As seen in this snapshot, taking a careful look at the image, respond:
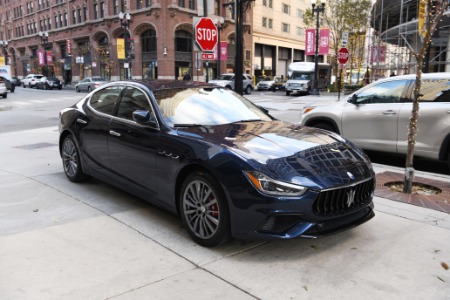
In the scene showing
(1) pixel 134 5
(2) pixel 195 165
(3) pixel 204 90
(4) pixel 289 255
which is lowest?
(4) pixel 289 255

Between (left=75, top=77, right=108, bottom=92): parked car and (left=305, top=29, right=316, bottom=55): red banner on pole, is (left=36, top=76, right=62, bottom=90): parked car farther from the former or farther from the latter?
(left=305, top=29, right=316, bottom=55): red banner on pole

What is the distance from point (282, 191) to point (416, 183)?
11.9ft

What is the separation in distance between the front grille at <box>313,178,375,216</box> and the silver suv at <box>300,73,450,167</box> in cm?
340

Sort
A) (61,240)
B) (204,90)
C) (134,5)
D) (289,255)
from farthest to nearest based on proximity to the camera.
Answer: (134,5), (204,90), (61,240), (289,255)

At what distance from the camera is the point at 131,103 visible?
195 inches

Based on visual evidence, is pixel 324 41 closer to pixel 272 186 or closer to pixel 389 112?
pixel 389 112

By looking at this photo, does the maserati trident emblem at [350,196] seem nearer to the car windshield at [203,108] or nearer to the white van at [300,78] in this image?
the car windshield at [203,108]

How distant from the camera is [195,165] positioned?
12.7 ft

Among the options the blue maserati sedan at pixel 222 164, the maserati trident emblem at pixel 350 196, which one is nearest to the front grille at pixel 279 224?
the blue maserati sedan at pixel 222 164

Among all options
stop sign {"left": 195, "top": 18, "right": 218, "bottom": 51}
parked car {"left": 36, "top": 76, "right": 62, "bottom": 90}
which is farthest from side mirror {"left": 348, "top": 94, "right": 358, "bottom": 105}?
parked car {"left": 36, "top": 76, "right": 62, "bottom": 90}

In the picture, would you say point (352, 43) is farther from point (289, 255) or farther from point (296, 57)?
point (289, 255)

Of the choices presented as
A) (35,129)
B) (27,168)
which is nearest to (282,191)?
(27,168)

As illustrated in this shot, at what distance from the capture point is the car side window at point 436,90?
663cm

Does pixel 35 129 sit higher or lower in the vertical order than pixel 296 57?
lower
